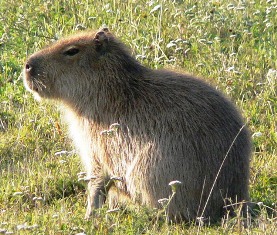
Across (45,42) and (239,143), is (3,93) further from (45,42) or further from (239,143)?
(239,143)

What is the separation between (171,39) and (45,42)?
1234mm

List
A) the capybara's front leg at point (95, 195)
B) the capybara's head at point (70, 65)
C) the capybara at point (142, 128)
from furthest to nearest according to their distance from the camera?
the capybara's head at point (70, 65), the capybara's front leg at point (95, 195), the capybara at point (142, 128)

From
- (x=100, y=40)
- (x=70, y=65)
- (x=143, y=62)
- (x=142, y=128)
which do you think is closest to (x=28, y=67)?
(x=70, y=65)

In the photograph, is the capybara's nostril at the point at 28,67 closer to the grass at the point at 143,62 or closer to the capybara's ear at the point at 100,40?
the capybara's ear at the point at 100,40

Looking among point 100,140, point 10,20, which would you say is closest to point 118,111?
point 100,140

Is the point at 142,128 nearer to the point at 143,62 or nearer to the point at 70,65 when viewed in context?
the point at 70,65

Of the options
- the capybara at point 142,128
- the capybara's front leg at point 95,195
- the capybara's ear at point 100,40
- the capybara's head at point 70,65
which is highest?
the capybara's ear at point 100,40

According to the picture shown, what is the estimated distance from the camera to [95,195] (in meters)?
6.11

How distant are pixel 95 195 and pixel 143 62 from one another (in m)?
2.51

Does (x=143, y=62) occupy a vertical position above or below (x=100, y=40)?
above

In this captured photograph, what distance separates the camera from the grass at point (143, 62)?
570 centimetres

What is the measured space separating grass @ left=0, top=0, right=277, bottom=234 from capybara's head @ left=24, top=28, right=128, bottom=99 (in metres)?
0.48

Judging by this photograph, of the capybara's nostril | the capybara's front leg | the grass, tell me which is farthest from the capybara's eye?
the capybara's front leg

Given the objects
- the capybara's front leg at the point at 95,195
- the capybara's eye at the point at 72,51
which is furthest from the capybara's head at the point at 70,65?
the capybara's front leg at the point at 95,195
